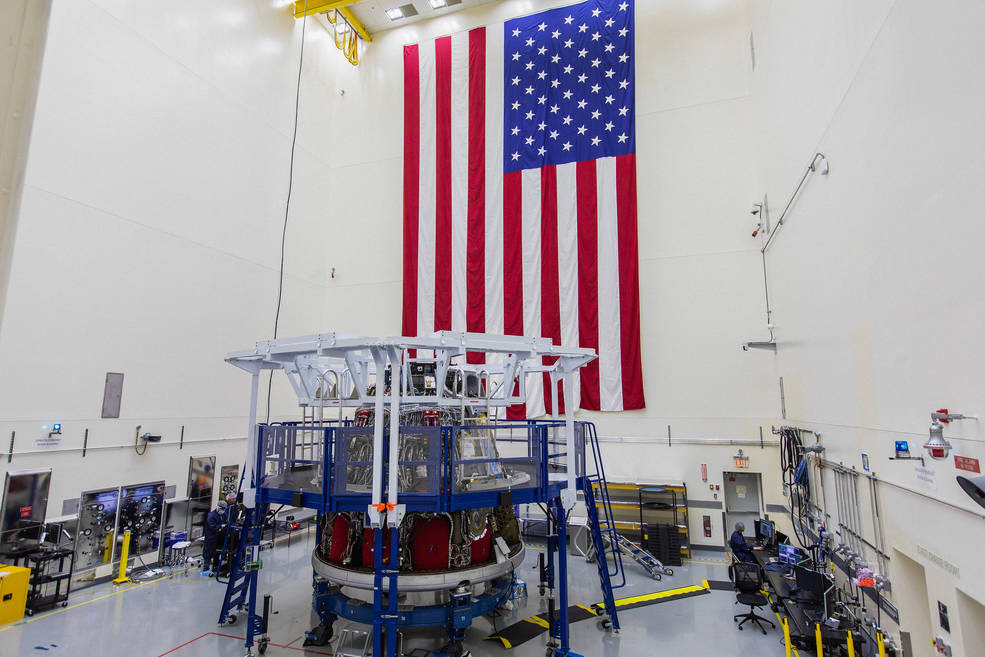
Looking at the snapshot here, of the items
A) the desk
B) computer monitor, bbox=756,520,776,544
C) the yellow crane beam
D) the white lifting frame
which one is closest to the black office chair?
the desk

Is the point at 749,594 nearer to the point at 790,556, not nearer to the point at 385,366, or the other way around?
the point at 790,556

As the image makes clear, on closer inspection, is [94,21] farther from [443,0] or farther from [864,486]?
[864,486]

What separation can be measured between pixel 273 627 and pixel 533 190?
44.5ft

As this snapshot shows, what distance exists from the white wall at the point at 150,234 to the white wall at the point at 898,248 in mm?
14200

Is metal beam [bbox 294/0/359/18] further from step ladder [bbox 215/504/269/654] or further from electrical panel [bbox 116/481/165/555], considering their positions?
step ladder [bbox 215/504/269/654]

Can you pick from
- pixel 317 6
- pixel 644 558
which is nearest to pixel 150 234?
pixel 317 6

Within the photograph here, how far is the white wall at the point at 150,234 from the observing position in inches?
415

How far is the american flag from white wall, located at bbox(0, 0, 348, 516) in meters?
4.56

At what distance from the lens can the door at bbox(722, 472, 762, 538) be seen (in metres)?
14.8

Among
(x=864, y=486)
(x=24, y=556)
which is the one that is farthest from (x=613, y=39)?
(x=24, y=556)

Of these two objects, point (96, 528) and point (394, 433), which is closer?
point (394, 433)

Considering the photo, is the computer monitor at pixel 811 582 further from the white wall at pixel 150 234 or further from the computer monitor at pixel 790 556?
the white wall at pixel 150 234

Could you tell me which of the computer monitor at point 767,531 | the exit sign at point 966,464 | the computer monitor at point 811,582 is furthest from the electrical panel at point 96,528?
the computer monitor at point 767,531

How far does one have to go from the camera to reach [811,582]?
27.9 feet
